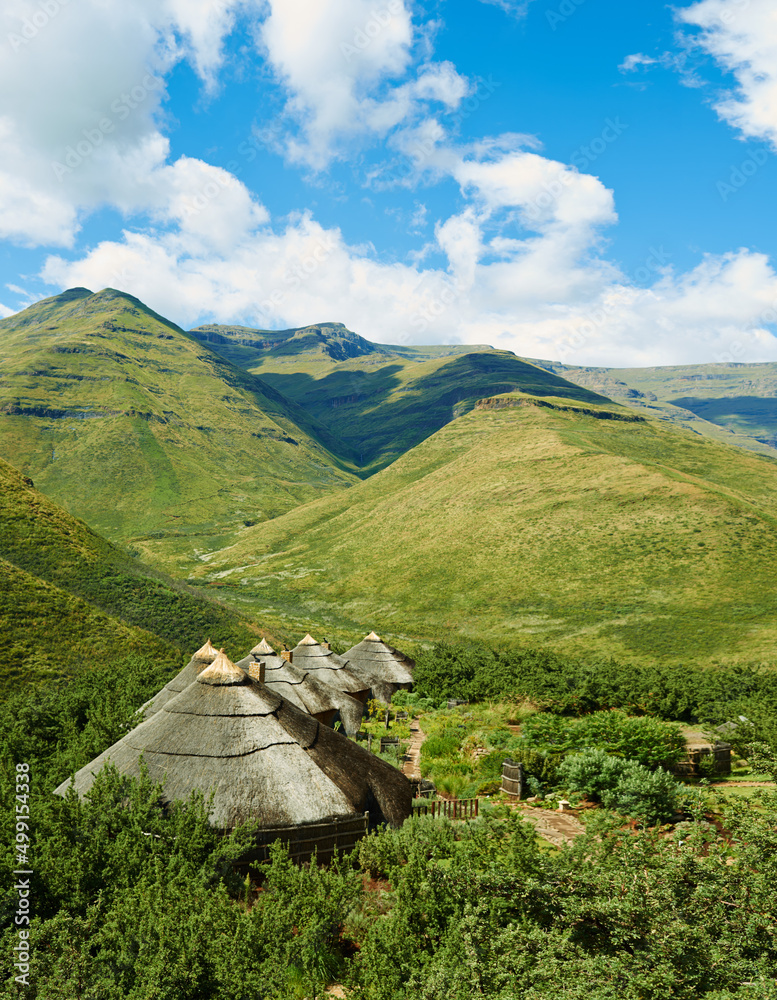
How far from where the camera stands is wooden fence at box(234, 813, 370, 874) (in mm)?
11789

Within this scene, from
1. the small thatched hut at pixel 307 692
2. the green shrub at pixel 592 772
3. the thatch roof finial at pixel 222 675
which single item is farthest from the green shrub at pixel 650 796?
the small thatched hut at pixel 307 692

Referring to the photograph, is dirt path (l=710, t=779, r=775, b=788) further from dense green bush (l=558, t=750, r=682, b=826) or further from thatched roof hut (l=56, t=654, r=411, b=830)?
thatched roof hut (l=56, t=654, r=411, b=830)

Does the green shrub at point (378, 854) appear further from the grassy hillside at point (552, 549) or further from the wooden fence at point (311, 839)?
the grassy hillside at point (552, 549)

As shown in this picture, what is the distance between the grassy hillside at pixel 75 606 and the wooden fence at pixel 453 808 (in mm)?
24043

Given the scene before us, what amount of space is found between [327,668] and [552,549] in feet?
216

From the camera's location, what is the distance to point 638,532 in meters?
86.6

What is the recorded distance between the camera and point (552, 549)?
296ft

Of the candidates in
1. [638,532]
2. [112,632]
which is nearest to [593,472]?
[638,532]

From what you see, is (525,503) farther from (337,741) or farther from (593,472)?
(337,741)

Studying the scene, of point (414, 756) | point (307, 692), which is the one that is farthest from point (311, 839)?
point (307, 692)

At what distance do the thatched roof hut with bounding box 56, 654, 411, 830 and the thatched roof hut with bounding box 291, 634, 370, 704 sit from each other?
15.5 metres

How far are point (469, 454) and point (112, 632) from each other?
4387 inches

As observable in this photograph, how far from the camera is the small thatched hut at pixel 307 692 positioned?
24797 mm

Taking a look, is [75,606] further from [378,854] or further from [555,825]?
[555,825]
